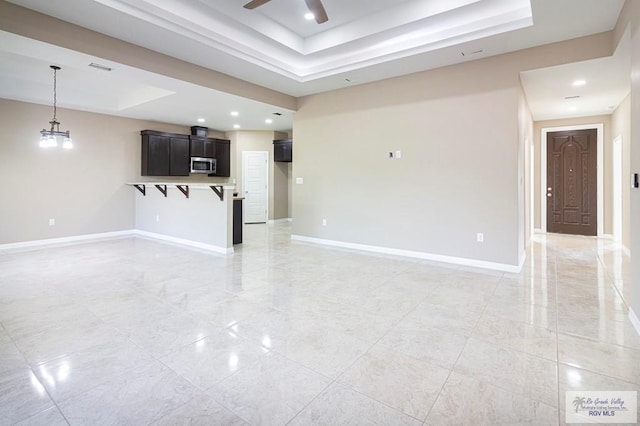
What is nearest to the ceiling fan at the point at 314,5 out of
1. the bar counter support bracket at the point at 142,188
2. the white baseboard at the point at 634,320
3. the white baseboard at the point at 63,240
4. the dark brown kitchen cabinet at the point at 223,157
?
the white baseboard at the point at 634,320

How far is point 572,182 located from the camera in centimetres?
731

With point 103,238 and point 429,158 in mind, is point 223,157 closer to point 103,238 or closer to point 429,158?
point 103,238

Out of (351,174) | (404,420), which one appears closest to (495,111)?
(351,174)

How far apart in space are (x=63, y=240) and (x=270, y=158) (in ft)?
16.8

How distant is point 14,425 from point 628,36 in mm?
5267

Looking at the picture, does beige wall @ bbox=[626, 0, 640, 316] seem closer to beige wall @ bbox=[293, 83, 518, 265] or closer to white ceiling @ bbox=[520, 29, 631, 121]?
white ceiling @ bbox=[520, 29, 631, 121]

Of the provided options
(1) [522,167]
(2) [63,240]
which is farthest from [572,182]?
(2) [63,240]

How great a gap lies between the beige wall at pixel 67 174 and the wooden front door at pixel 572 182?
937cm

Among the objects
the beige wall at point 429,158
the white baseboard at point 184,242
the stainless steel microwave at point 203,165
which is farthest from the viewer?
the stainless steel microwave at point 203,165

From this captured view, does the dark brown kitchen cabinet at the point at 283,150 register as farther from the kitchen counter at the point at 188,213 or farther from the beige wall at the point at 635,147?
the beige wall at the point at 635,147

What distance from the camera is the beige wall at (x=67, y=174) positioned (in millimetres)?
5820

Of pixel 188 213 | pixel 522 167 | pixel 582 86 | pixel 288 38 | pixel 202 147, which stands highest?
pixel 288 38

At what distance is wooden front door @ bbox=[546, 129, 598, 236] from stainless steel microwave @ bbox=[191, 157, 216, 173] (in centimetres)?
819

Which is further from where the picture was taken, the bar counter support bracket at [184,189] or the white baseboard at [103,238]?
the bar counter support bracket at [184,189]
